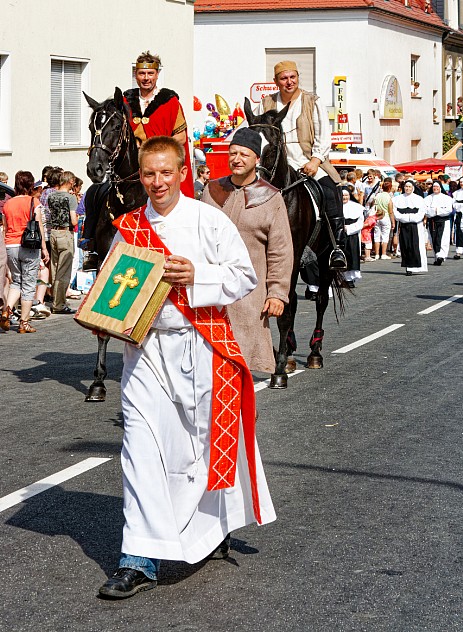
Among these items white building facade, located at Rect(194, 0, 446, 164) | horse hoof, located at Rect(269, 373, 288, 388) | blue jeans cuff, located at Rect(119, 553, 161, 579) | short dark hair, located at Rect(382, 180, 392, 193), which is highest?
white building facade, located at Rect(194, 0, 446, 164)

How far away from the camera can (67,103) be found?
84.5 ft

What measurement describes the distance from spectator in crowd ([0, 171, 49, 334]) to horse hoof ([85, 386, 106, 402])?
5.51 meters

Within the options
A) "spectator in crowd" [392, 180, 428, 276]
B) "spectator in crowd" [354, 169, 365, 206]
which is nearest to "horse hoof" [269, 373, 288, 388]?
"spectator in crowd" [392, 180, 428, 276]

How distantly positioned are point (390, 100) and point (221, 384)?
48.7 metres

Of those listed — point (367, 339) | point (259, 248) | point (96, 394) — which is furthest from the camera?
point (367, 339)

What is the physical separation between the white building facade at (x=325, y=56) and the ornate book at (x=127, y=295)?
4426cm

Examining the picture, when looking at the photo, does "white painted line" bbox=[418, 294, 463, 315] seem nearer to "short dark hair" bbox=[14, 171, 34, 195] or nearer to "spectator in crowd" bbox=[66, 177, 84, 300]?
"spectator in crowd" bbox=[66, 177, 84, 300]

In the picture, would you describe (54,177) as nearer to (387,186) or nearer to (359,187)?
(387,186)

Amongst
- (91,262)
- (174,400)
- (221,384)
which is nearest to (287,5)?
(91,262)

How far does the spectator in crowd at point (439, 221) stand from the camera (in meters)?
30.2

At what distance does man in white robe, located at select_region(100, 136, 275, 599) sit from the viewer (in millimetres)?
5562

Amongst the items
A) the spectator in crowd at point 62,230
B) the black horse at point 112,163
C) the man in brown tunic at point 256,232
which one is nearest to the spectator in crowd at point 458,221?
the spectator in crowd at point 62,230

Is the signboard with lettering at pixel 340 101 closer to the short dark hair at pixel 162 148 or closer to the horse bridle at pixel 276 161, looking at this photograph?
the horse bridle at pixel 276 161

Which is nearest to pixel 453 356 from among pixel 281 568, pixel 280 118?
pixel 280 118
